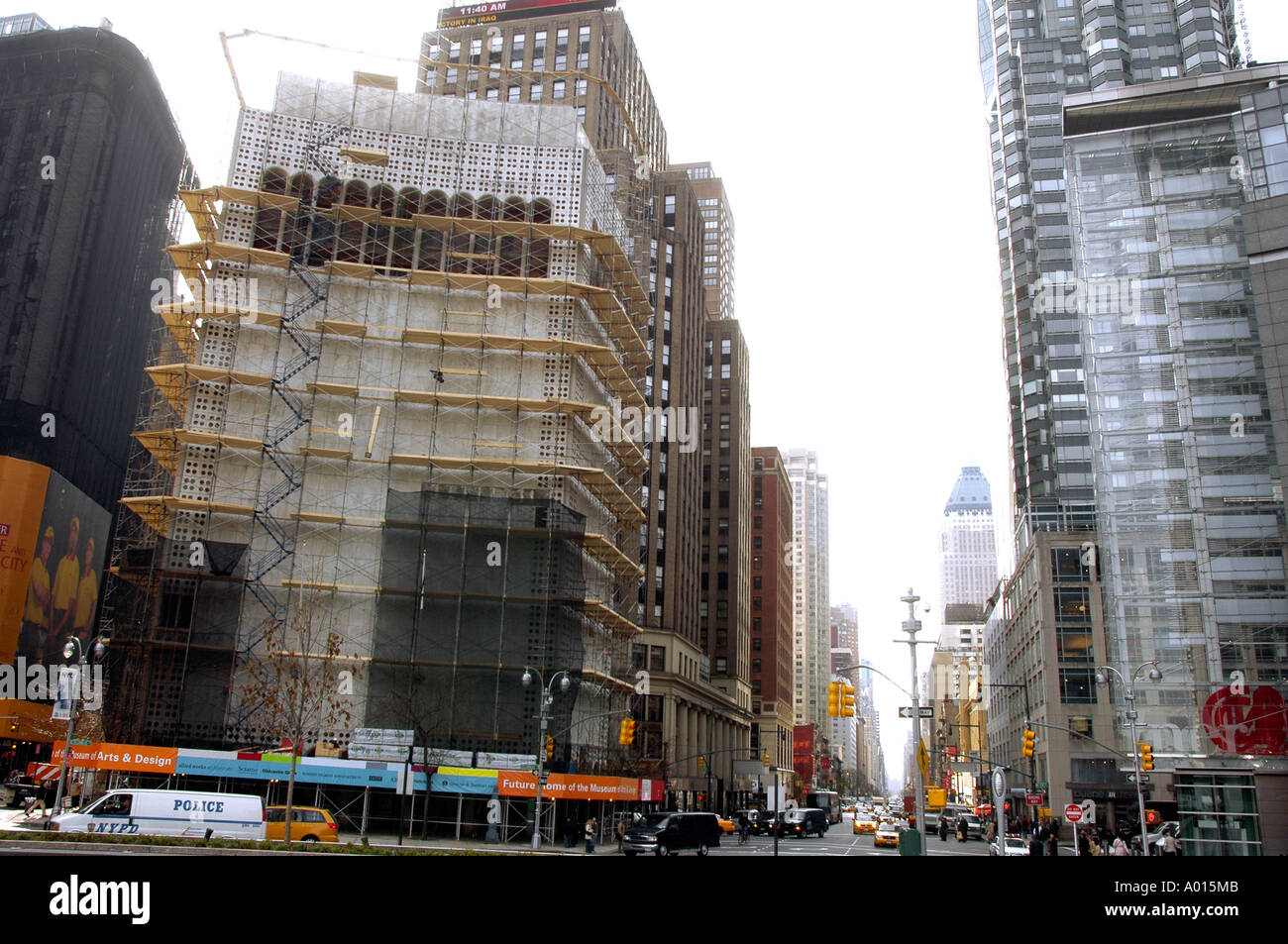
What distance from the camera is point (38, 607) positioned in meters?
72.2

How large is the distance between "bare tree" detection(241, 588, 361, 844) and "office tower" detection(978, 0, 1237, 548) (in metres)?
68.2

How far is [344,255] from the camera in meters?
55.3

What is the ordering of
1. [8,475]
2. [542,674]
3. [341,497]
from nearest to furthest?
[542,674], [341,497], [8,475]

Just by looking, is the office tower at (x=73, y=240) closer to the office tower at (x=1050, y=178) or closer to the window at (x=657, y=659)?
the window at (x=657, y=659)

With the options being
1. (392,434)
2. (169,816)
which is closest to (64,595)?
(392,434)

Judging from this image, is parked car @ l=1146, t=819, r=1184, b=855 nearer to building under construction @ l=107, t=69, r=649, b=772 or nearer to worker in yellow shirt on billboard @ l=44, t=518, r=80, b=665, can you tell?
building under construction @ l=107, t=69, r=649, b=772

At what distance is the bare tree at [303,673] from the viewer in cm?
4512

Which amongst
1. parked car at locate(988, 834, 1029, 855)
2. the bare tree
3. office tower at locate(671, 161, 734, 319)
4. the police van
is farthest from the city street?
office tower at locate(671, 161, 734, 319)

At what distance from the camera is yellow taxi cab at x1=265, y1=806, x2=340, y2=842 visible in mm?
32781

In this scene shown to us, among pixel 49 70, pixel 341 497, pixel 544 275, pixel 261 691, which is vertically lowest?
pixel 261 691

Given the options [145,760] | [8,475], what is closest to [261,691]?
[145,760]
